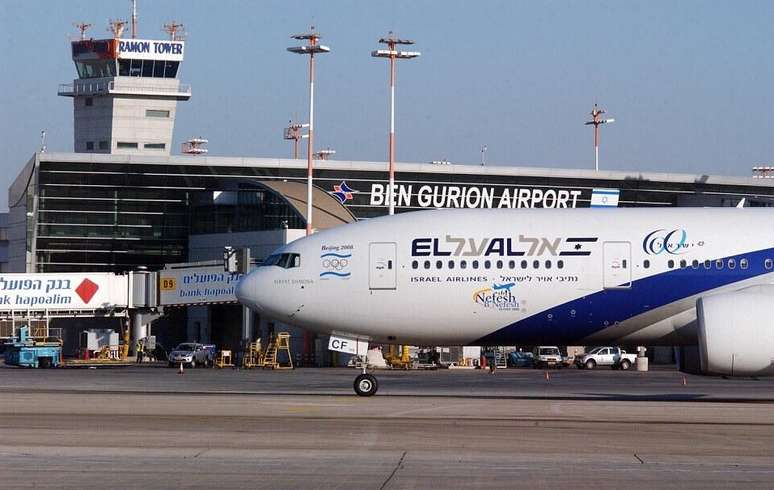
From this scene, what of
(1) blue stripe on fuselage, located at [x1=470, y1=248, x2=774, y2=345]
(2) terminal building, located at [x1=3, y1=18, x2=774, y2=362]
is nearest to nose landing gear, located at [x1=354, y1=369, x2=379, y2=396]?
(1) blue stripe on fuselage, located at [x1=470, y1=248, x2=774, y2=345]

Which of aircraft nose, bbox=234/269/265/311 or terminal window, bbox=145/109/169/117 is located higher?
terminal window, bbox=145/109/169/117

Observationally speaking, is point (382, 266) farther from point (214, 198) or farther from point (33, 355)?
point (214, 198)

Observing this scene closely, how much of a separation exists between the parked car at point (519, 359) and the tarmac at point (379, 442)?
1769 inches

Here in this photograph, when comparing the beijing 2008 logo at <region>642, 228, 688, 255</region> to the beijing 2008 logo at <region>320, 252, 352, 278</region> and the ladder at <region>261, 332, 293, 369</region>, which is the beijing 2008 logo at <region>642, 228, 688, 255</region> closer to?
the beijing 2008 logo at <region>320, 252, 352, 278</region>

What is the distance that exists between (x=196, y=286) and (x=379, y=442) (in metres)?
56.6

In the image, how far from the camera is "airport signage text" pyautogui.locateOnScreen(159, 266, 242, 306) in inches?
3024

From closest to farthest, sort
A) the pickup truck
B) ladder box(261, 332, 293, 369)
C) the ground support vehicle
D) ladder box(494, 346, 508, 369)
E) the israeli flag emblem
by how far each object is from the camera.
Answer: ladder box(261, 332, 293, 369), the ground support vehicle, the pickup truck, ladder box(494, 346, 508, 369), the israeli flag emblem

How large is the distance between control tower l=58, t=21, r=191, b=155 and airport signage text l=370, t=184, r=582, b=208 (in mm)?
35672

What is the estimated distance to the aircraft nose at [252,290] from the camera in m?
34.9

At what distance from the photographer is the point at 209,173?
110 m

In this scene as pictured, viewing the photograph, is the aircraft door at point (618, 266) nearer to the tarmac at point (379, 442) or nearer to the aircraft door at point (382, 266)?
the tarmac at point (379, 442)

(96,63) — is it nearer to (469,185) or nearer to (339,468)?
(469,185)

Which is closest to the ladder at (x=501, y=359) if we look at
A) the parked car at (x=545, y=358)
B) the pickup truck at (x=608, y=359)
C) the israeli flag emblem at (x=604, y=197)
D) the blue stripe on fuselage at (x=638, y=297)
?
the parked car at (x=545, y=358)

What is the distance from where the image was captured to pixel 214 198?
10225 centimetres
